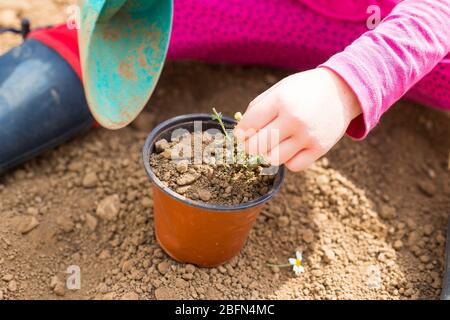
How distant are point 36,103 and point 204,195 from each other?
1.80ft

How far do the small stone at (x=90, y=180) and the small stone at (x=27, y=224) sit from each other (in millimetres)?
156

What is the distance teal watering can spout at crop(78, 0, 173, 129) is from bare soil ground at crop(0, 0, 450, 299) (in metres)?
0.27

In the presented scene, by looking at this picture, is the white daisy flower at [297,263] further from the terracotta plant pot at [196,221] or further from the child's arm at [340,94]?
the child's arm at [340,94]

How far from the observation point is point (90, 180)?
1.49 meters

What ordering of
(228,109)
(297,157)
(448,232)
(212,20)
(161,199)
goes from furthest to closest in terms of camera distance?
1. (228,109)
2. (212,20)
3. (448,232)
4. (161,199)
5. (297,157)

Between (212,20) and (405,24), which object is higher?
(405,24)

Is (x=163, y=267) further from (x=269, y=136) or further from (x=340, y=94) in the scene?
(x=340, y=94)

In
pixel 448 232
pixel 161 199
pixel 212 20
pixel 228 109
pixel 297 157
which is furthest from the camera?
pixel 228 109

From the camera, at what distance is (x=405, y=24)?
1210mm

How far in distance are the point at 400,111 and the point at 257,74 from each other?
0.43 m

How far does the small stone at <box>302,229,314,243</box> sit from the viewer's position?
56.2 inches

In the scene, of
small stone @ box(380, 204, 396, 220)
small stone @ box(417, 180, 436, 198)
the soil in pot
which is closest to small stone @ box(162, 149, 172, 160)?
the soil in pot
